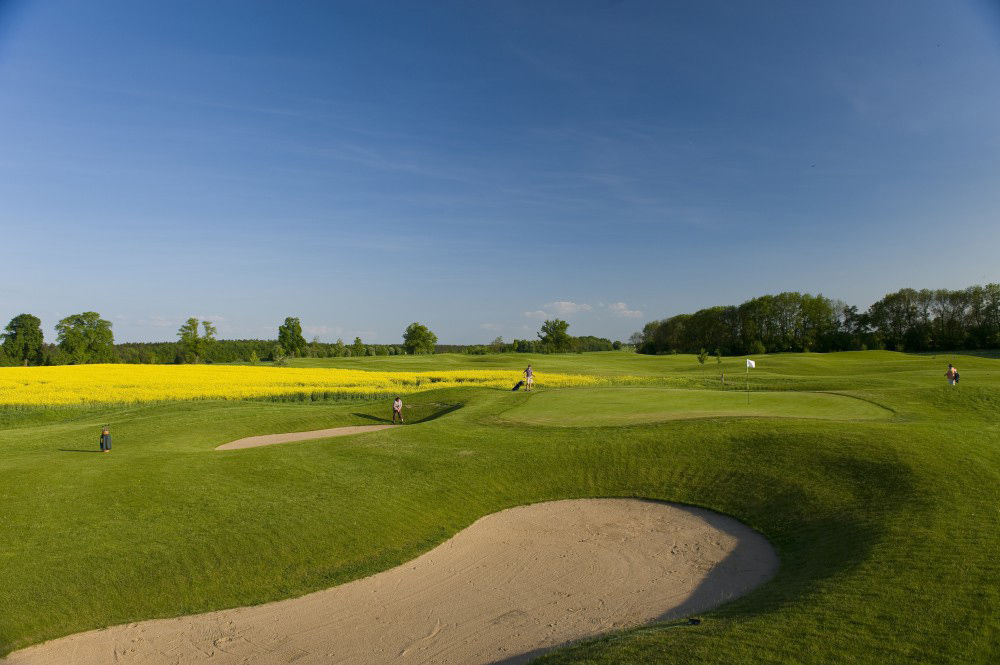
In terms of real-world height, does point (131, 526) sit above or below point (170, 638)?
above

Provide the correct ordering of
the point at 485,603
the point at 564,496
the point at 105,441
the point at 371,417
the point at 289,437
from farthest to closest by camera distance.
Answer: the point at 371,417 → the point at 289,437 → the point at 105,441 → the point at 564,496 → the point at 485,603

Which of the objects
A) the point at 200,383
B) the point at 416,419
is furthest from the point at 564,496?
the point at 200,383

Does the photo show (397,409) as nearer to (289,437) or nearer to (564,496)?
(289,437)

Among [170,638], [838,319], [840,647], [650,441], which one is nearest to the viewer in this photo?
[840,647]

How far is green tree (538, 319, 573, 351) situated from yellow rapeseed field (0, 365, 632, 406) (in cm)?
5882

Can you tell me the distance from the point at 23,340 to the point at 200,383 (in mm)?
82654

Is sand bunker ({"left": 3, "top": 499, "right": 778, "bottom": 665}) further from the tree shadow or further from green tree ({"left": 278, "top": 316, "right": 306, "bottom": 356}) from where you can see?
green tree ({"left": 278, "top": 316, "right": 306, "bottom": 356})

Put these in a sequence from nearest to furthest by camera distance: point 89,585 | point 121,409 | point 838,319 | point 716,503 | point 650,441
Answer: point 89,585 → point 716,503 → point 650,441 → point 121,409 → point 838,319

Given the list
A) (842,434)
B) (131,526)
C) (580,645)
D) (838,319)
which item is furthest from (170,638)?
(838,319)

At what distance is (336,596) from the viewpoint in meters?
11.0

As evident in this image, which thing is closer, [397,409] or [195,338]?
[397,409]

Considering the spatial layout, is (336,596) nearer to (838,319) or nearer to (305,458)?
(305,458)

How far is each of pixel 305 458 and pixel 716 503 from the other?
43.4ft

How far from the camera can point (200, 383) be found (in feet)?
147
